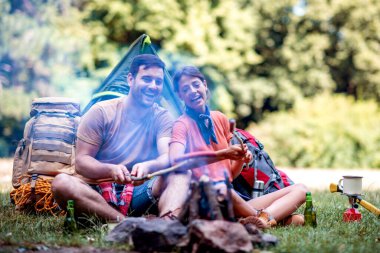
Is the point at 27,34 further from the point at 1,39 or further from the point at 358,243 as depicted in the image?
the point at 358,243

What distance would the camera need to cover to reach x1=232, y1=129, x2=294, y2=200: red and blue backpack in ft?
15.9

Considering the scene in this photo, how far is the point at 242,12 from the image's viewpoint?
1877 cm

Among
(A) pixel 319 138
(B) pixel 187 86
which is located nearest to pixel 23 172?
(B) pixel 187 86

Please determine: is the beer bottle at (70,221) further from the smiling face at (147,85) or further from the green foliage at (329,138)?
the green foliage at (329,138)

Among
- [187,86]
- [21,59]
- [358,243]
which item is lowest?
[358,243]

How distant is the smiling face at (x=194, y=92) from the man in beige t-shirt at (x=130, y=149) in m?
0.21

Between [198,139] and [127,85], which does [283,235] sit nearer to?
Answer: [198,139]

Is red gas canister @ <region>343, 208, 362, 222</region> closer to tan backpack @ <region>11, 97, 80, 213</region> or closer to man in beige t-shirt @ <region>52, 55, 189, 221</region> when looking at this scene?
man in beige t-shirt @ <region>52, 55, 189, 221</region>

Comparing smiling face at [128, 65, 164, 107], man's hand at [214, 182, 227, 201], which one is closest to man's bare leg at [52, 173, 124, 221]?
smiling face at [128, 65, 164, 107]

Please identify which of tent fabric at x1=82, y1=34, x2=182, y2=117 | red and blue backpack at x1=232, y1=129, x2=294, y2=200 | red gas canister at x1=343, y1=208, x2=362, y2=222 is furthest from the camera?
tent fabric at x1=82, y1=34, x2=182, y2=117

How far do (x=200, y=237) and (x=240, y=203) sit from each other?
1.18 m

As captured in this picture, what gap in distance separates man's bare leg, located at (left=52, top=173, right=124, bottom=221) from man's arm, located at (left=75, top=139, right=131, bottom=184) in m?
0.09

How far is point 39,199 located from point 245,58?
1500 cm

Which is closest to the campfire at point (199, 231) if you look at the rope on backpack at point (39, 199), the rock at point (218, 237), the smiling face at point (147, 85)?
the rock at point (218, 237)
